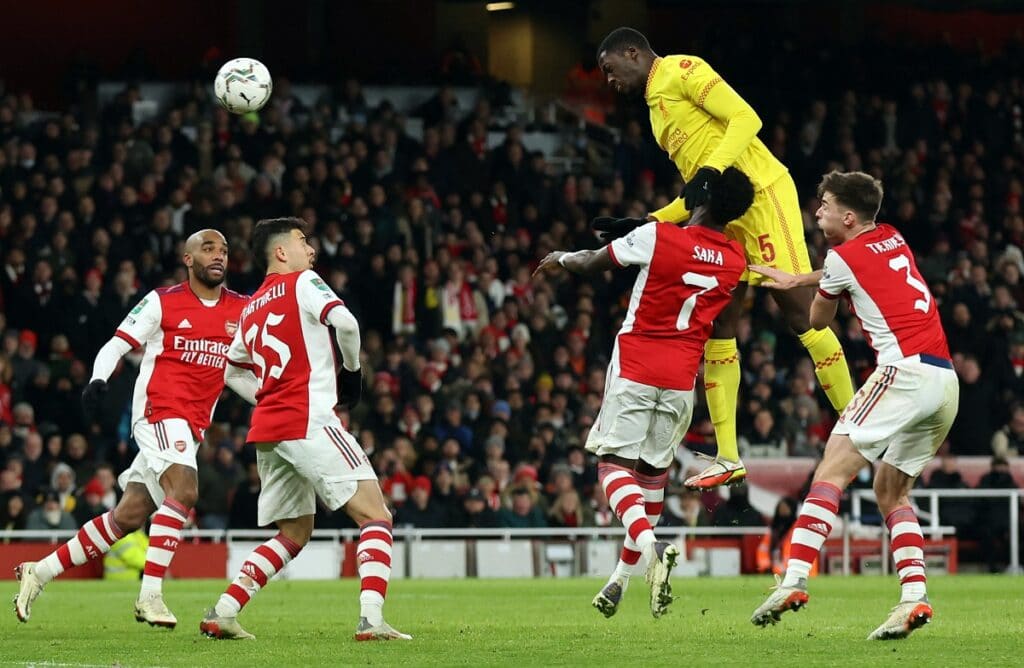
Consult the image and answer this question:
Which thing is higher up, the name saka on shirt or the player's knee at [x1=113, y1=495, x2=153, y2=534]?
the name saka on shirt

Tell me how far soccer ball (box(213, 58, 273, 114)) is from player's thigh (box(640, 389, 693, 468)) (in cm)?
531

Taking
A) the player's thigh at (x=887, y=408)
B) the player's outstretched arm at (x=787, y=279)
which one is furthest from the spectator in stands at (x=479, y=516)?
the player's thigh at (x=887, y=408)

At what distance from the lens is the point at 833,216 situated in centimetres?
921

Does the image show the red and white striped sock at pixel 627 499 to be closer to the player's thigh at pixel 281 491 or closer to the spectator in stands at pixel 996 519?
the player's thigh at pixel 281 491

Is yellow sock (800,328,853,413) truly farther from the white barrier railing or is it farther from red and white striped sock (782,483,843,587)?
the white barrier railing

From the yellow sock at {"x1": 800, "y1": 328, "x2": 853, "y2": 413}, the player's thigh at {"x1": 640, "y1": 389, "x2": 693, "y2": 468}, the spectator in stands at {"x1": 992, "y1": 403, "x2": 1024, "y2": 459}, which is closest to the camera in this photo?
the player's thigh at {"x1": 640, "y1": 389, "x2": 693, "y2": 468}

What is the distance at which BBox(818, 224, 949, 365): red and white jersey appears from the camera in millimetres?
9055

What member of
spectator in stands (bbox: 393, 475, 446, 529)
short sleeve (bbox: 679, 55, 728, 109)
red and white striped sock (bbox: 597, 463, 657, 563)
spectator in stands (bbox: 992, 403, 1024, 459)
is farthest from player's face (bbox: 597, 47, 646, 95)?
spectator in stands (bbox: 992, 403, 1024, 459)

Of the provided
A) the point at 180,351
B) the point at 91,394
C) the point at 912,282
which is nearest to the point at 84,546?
the point at 91,394

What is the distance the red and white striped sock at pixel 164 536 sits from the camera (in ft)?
35.6

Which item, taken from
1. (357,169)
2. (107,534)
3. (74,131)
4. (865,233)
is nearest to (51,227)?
(74,131)

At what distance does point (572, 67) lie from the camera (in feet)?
98.4

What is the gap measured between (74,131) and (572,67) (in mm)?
10015

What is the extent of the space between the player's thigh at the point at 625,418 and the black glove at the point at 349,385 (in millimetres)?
1338
